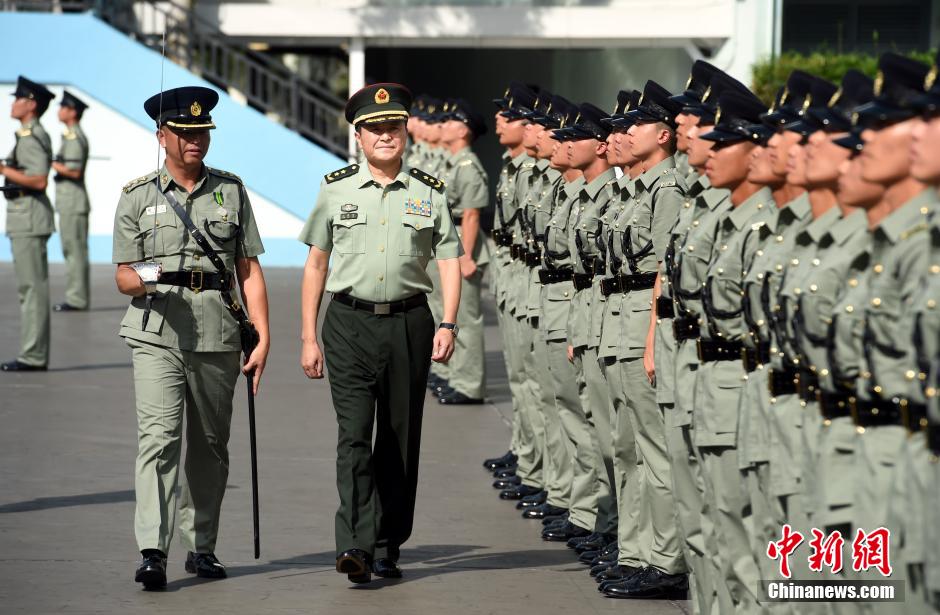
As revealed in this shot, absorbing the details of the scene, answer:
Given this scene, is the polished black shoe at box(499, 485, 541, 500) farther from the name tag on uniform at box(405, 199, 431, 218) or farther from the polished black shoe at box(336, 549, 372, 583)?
the name tag on uniform at box(405, 199, 431, 218)

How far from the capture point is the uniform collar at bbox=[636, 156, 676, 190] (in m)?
7.38

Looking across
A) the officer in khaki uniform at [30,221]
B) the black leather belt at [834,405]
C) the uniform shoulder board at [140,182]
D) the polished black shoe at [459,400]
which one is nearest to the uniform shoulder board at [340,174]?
the uniform shoulder board at [140,182]

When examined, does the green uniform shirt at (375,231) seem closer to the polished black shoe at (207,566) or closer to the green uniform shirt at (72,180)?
the polished black shoe at (207,566)

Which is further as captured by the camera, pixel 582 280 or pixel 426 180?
pixel 582 280

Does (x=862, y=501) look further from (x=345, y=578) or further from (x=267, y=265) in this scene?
(x=267, y=265)

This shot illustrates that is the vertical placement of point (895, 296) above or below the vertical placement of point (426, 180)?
below

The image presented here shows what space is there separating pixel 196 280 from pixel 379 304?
2.75ft

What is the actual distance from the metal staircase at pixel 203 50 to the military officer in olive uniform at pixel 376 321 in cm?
1789

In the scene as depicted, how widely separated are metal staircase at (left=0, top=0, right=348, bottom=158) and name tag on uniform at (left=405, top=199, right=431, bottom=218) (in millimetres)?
17922

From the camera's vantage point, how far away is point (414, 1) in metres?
25.2

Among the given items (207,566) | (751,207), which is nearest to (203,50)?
(207,566)

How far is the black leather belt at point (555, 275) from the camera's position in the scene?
880 centimetres

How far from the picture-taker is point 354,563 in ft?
23.7

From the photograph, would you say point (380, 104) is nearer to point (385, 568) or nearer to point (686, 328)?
point (686, 328)
